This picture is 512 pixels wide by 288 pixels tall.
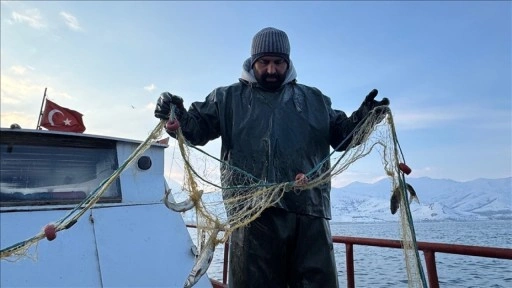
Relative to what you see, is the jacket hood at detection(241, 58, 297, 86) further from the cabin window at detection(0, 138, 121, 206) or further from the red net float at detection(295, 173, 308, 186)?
the cabin window at detection(0, 138, 121, 206)

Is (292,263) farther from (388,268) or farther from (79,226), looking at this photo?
(388,268)

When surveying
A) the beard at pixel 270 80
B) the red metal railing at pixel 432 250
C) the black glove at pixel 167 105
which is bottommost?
the red metal railing at pixel 432 250

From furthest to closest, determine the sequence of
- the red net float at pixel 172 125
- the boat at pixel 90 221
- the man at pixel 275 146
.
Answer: the boat at pixel 90 221
the man at pixel 275 146
the red net float at pixel 172 125

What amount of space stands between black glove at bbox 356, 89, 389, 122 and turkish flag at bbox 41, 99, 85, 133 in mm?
3611

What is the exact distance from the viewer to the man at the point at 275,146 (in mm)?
2562

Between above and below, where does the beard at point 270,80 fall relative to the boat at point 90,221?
above

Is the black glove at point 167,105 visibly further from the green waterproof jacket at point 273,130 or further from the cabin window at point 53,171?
the cabin window at point 53,171

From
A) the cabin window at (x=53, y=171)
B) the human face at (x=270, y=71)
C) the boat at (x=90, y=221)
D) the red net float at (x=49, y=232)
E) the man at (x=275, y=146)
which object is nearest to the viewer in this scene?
the red net float at (x=49, y=232)

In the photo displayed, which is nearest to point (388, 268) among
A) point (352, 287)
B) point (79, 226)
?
point (352, 287)

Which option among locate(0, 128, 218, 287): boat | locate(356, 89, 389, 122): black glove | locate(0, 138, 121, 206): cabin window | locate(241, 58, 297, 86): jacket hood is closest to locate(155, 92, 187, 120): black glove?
locate(241, 58, 297, 86): jacket hood

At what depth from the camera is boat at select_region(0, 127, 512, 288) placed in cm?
333

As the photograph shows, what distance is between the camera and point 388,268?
25844 millimetres

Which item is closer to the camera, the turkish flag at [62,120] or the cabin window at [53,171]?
the cabin window at [53,171]

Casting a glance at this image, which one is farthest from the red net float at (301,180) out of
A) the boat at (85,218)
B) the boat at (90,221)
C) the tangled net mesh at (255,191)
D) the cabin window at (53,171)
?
the cabin window at (53,171)
